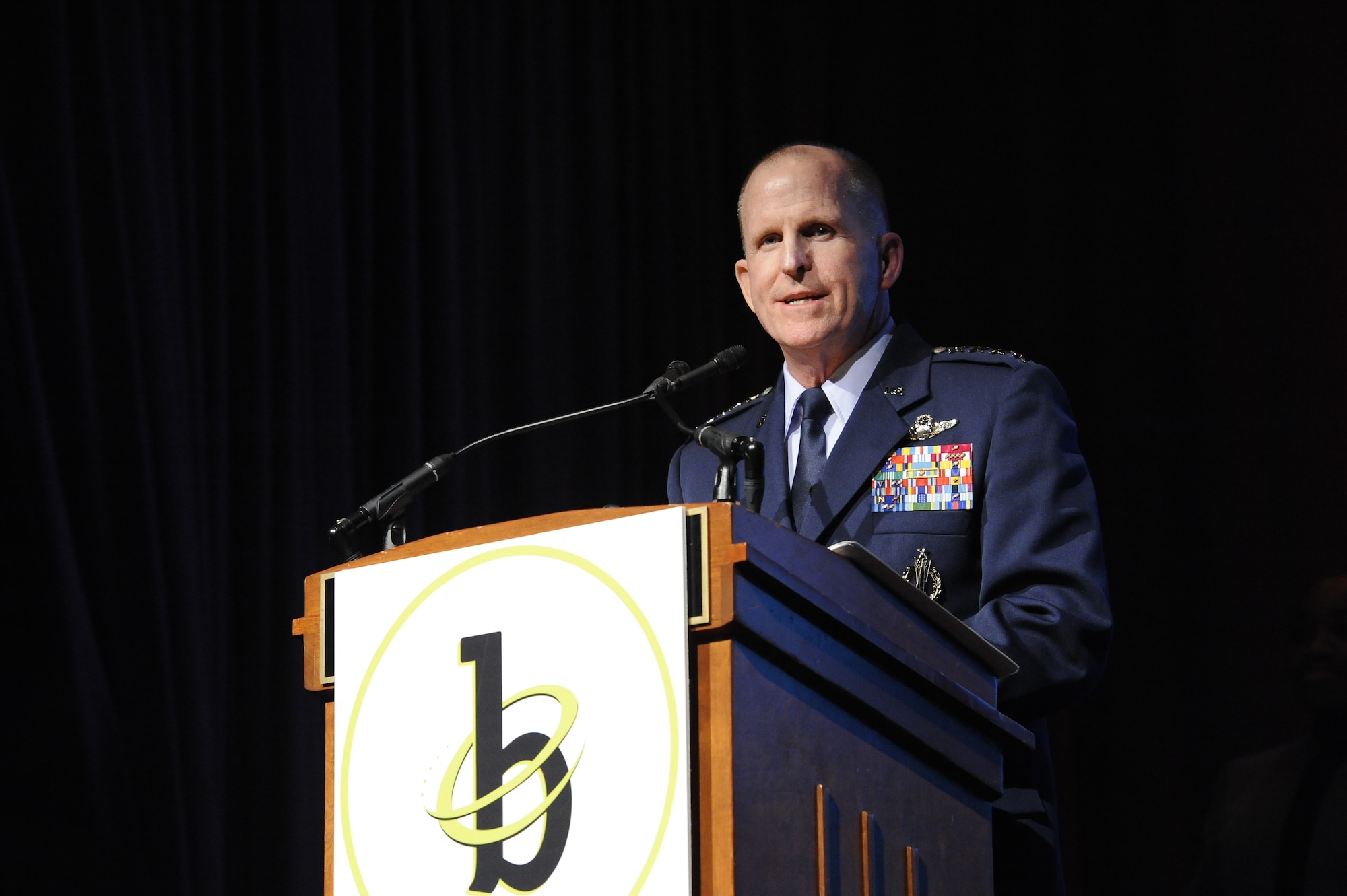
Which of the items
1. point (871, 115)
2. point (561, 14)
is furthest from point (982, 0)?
point (561, 14)

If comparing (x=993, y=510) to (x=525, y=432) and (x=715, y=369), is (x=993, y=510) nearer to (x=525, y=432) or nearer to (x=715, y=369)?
(x=715, y=369)

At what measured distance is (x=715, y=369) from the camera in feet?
5.82

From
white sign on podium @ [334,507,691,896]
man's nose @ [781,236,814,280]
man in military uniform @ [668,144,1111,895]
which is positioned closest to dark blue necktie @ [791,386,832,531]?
man in military uniform @ [668,144,1111,895]

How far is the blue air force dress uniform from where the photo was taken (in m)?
1.64

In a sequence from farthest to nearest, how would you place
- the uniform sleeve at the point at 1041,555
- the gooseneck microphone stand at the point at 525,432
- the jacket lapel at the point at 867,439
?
the jacket lapel at the point at 867,439
the uniform sleeve at the point at 1041,555
the gooseneck microphone stand at the point at 525,432

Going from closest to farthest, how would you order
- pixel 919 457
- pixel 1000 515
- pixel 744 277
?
pixel 1000 515
pixel 919 457
pixel 744 277

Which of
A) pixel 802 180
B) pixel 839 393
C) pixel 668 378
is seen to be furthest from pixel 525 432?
pixel 802 180

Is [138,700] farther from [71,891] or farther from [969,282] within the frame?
[969,282]

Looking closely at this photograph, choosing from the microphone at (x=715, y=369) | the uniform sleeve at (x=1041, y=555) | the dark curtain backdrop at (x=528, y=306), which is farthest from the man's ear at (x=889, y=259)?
the dark curtain backdrop at (x=528, y=306)

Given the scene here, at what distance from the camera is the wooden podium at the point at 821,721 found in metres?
1.14

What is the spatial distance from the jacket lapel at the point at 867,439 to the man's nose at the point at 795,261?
0.68ft

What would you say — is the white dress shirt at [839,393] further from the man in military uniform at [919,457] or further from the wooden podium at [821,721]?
the wooden podium at [821,721]

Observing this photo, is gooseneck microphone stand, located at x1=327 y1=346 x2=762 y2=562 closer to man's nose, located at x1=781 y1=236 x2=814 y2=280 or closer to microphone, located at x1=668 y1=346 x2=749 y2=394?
microphone, located at x1=668 y1=346 x2=749 y2=394

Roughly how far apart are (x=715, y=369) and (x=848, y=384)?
47 centimetres
